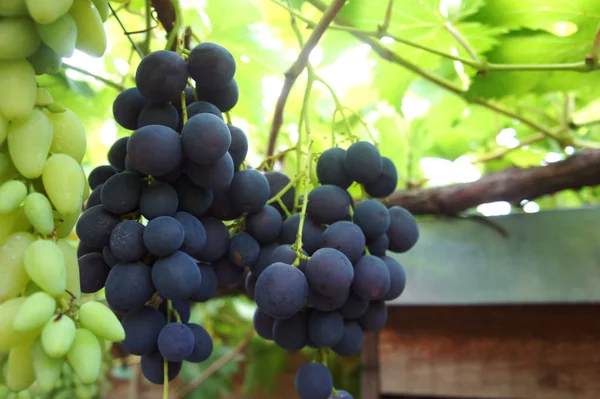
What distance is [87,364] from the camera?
0.28m

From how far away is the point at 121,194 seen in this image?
0.41 meters

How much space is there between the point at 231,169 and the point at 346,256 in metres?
0.12

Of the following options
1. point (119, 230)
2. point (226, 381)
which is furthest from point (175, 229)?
point (226, 381)

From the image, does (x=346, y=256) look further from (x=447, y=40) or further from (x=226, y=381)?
(x=226, y=381)

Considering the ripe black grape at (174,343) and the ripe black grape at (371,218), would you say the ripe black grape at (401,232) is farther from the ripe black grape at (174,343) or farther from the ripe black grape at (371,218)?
the ripe black grape at (174,343)

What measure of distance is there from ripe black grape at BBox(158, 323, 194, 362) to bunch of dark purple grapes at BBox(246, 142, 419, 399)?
70 millimetres

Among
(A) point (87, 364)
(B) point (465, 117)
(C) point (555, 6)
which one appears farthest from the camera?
(B) point (465, 117)

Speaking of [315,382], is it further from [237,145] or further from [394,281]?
[237,145]

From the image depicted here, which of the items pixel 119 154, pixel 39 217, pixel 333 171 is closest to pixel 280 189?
pixel 333 171

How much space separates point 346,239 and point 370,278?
0.04m

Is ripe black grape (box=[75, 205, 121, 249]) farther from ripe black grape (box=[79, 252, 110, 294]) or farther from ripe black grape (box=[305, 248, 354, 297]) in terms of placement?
ripe black grape (box=[305, 248, 354, 297])

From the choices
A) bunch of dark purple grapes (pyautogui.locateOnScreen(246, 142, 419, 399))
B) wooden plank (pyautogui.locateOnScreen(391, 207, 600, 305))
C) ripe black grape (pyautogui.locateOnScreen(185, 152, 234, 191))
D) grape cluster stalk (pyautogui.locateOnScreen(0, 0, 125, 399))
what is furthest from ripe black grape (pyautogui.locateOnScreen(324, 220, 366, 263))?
wooden plank (pyautogui.locateOnScreen(391, 207, 600, 305))

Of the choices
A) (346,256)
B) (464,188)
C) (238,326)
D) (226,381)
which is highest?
(464,188)

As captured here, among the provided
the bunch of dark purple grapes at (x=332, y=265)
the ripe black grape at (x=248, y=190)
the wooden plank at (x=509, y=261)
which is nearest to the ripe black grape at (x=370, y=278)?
the bunch of dark purple grapes at (x=332, y=265)
